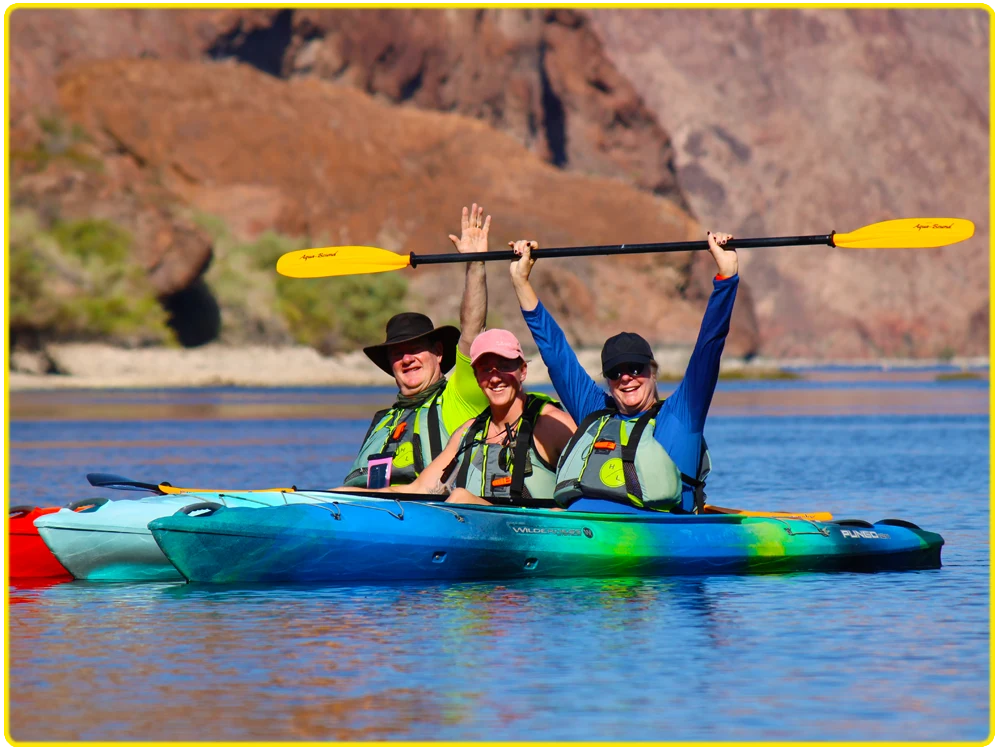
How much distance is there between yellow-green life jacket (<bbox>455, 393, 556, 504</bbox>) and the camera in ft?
31.0

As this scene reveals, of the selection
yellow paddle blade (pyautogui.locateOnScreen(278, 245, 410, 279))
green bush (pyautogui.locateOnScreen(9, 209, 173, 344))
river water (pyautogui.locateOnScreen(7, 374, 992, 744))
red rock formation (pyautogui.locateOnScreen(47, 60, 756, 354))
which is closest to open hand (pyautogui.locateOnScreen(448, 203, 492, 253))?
yellow paddle blade (pyautogui.locateOnScreen(278, 245, 410, 279))

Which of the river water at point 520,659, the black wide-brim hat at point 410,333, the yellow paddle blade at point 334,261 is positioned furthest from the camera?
the yellow paddle blade at point 334,261

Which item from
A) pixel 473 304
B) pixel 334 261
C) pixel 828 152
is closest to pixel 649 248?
pixel 473 304

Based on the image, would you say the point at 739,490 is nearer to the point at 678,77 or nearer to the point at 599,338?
the point at 599,338

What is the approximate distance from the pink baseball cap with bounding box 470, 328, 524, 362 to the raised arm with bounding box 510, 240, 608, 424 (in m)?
0.42

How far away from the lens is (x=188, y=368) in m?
62.8

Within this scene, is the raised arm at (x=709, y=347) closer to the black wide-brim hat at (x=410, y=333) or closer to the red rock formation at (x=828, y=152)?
the black wide-brim hat at (x=410, y=333)

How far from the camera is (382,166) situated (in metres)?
102

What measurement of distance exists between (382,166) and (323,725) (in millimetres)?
96775

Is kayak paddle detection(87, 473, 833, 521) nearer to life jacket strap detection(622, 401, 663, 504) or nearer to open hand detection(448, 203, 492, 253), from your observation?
life jacket strap detection(622, 401, 663, 504)

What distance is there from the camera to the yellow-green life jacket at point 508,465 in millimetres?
9461

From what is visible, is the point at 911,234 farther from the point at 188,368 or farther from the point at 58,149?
the point at 58,149

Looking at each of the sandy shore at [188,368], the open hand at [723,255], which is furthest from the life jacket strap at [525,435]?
the sandy shore at [188,368]

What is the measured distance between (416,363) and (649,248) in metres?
1.73
